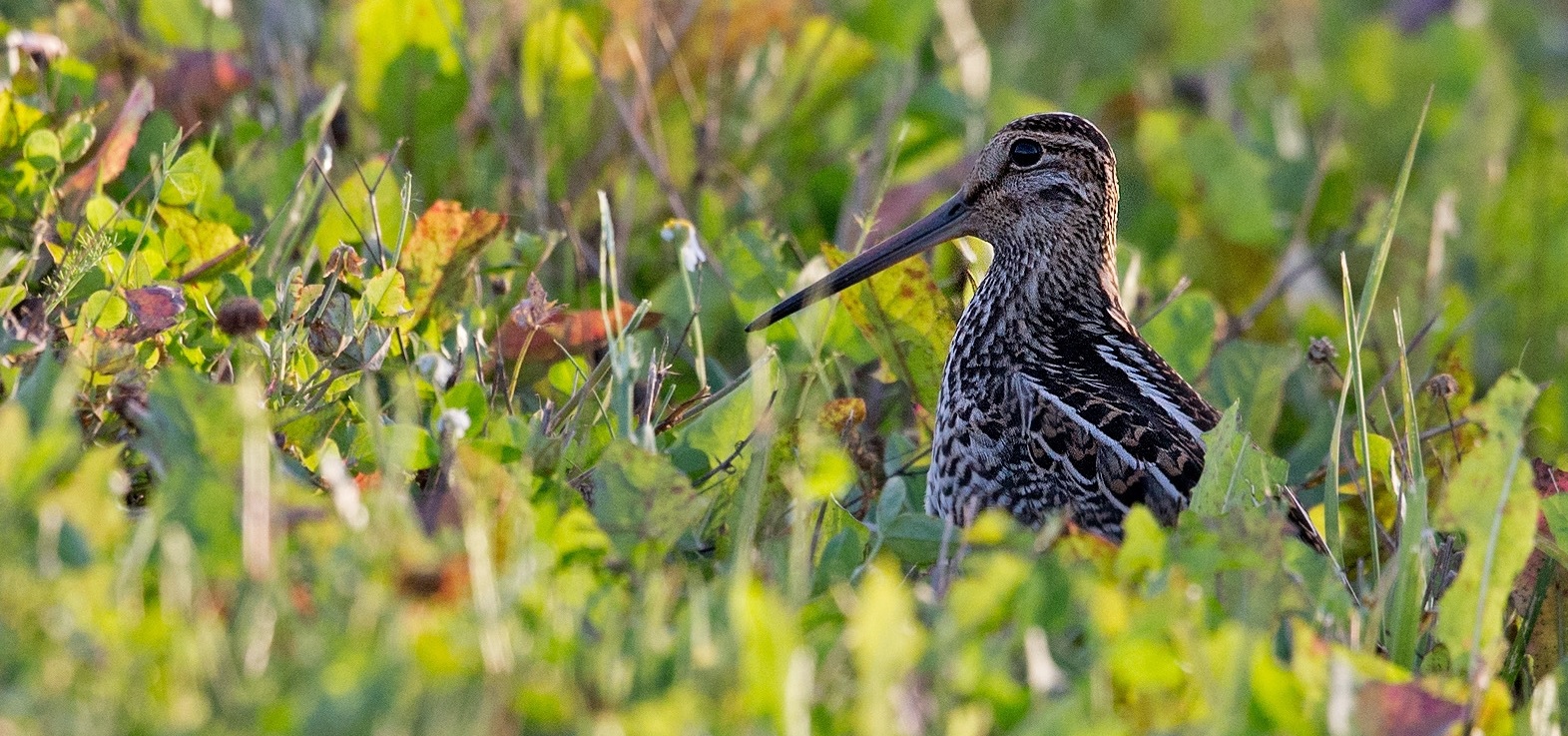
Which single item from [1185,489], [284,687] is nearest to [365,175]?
[1185,489]

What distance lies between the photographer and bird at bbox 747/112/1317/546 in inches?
122

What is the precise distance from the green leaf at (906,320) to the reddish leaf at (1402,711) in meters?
1.63

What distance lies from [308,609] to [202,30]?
2663mm

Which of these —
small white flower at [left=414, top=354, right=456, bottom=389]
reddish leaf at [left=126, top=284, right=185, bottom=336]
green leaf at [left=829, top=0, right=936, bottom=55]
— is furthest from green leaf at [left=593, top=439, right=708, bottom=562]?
green leaf at [left=829, top=0, right=936, bottom=55]

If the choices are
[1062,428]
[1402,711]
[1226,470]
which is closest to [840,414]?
[1062,428]

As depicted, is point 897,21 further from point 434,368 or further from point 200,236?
point 434,368

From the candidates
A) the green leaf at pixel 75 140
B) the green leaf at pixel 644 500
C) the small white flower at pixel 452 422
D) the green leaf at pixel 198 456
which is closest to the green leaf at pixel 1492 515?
the green leaf at pixel 644 500

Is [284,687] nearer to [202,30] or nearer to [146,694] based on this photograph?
[146,694]

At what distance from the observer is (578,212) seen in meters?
4.62

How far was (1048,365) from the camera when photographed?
3.43 m

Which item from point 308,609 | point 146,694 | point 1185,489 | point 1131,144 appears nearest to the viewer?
point 146,694

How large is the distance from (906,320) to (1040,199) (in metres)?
0.38

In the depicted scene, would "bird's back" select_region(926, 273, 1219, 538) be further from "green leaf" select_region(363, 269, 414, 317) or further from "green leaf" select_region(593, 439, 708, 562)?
"green leaf" select_region(363, 269, 414, 317)

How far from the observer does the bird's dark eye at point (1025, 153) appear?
3666 millimetres
